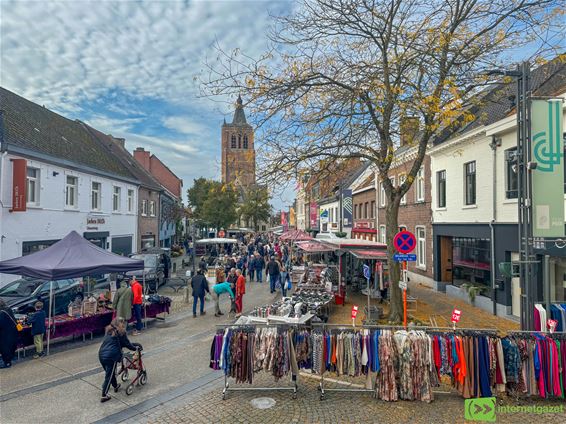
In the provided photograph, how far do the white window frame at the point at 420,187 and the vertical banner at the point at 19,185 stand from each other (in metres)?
17.7

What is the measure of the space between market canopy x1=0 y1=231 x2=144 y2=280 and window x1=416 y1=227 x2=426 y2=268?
545 inches

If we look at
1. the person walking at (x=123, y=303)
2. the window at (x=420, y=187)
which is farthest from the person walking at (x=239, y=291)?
the window at (x=420, y=187)

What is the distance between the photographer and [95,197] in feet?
66.9

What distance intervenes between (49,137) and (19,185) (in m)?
5.81

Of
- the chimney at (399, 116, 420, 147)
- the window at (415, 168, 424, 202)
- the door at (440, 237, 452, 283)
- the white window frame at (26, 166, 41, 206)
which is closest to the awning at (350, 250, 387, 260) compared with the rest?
the door at (440, 237, 452, 283)

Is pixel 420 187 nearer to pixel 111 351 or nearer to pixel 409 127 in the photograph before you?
pixel 409 127

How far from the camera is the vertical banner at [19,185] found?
13.1 metres

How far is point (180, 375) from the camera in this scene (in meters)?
7.04

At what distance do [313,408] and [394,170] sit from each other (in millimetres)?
18486

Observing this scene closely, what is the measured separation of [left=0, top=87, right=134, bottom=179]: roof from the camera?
14.7 metres

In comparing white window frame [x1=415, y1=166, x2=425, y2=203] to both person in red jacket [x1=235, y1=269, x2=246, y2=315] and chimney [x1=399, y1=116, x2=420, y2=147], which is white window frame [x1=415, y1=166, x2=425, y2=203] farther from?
person in red jacket [x1=235, y1=269, x2=246, y2=315]

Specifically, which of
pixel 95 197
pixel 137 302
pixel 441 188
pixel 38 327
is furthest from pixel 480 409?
pixel 95 197

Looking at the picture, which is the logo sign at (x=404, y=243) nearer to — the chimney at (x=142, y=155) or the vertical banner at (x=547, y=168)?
the vertical banner at (x=547, y=168)

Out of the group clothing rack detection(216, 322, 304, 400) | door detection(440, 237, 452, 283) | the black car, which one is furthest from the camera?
door detection(440, 237, 452, 283)
